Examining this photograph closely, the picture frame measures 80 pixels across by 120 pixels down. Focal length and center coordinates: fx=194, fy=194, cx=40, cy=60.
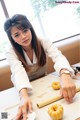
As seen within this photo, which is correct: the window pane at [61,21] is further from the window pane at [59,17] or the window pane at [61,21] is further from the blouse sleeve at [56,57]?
the blouse sleeve at [56,57]

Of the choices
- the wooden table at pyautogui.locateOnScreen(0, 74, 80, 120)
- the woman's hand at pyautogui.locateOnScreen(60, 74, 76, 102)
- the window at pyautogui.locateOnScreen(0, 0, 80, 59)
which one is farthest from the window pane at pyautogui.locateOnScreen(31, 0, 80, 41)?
the woman's hand at pyautogui.locateOnScreen(60, 74, 76, 102)

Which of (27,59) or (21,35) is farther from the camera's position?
(27,59)

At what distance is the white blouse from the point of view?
1260mm

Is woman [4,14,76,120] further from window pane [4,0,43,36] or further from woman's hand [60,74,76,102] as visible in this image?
window pane [4,0,43,36]

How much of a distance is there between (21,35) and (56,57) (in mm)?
301

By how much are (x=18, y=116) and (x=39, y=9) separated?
64.1 inches

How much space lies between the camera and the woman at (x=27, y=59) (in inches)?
44.3

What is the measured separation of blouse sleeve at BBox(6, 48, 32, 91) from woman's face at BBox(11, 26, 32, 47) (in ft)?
0.40

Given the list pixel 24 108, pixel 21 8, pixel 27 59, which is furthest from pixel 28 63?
pixel 21 8

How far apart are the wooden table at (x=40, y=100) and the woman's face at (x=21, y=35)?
0.31 meters

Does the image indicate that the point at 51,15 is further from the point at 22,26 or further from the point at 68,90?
the point at 68,90

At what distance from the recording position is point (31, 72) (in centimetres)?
154

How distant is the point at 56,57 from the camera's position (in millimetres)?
1413

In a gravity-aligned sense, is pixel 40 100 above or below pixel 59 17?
below
